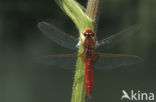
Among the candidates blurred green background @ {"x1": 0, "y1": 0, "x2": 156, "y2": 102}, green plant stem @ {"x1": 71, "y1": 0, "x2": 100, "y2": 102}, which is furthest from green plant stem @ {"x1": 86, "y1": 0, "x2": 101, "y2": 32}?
blurred green background @ {"x1": 0, "y1": 0, "x2": 156, "y2": 102}

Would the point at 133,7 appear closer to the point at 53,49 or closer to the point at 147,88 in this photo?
the point at 53,49

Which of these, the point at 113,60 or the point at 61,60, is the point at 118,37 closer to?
the point at 113,60

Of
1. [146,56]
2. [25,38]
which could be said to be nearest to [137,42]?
[146,56]

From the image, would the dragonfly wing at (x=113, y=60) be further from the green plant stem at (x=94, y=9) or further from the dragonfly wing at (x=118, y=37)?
the green plant stem at (x=94, y=9)

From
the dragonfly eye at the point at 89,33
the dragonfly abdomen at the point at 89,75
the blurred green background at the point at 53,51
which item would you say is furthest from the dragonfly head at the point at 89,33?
the blurred green background at the point at 53,51

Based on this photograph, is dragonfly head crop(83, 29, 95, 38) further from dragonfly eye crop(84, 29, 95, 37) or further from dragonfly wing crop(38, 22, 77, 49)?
dragonfly wing crop(38, 22, 77, 49)

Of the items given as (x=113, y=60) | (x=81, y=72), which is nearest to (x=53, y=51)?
(x=113, y=60)
